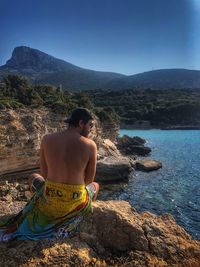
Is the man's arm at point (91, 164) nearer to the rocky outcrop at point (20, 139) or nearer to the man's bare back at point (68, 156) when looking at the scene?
the man's bare back at point (68, 156)

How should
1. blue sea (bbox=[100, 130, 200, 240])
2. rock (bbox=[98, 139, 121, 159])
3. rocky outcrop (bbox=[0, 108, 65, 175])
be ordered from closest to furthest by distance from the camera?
A: blue sea (bbox=[100, 130, 200, 240]), rocky outcrop (bbox=[0, 108, 65, 175]), rock (bbox=[98, 139, 121, 159])

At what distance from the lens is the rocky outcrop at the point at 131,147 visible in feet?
168

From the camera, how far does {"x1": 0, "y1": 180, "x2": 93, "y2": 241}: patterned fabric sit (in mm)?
5543

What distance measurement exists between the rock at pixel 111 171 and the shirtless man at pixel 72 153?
2481cm

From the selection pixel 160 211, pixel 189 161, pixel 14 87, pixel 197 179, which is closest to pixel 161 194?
pixel 160 211

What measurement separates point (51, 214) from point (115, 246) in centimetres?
149

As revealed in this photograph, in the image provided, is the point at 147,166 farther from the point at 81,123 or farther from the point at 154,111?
the point at 154,111

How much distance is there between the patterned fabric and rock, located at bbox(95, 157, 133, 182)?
2466cm

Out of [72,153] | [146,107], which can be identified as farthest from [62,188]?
[146,107]

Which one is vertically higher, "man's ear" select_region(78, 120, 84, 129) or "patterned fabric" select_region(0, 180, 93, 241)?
"man's ear" select_region(78, 120, 84, 129)

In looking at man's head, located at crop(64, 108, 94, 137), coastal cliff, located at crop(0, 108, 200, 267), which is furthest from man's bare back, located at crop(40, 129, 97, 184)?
coastal cliff, located at crop(0, 108, 200, 267)

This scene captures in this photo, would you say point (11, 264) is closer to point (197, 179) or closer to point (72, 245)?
point (72, 245)

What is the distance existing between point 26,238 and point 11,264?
0.50m

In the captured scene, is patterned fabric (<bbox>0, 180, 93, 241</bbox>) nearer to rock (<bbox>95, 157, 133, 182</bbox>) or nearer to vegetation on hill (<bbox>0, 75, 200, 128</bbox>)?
rock (<bbox>95, 157, 133, 182</bbox>)
